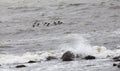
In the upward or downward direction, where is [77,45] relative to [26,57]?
upward

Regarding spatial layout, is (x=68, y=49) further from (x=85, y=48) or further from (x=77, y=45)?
(x=85, y=48)

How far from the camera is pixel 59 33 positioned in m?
22.6

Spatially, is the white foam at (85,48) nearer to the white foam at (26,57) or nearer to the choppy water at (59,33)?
the choppy water at (59,33)

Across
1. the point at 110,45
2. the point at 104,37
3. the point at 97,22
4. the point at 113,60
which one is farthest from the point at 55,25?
the point at 113,60

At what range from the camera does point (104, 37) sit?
20297 mm

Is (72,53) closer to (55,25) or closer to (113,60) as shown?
(113,60)

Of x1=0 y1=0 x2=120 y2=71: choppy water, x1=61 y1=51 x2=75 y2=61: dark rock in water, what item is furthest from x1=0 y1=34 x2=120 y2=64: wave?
x1=61 y1=51 x2=75 y2=61: dark rock in water

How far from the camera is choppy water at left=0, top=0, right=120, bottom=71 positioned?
1498 centimetres

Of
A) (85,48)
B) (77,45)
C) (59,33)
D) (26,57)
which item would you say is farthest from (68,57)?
(59,33)

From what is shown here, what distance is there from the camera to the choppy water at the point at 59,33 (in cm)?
1498

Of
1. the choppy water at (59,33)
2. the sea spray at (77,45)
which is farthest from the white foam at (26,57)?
the sea spray at (77,45)

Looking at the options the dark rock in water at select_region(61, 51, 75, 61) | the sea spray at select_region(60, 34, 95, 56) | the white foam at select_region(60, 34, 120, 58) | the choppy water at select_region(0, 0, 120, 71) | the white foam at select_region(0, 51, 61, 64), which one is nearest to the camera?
the choppy water at select_region(0, 0, 120, 71)

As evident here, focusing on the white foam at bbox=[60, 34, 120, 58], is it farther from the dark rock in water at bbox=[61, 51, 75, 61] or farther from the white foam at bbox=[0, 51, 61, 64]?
the white foam at bbox=[0, 51, 61, 64]

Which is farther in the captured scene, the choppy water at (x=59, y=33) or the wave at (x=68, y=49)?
the wave at (x=68, y=49)
